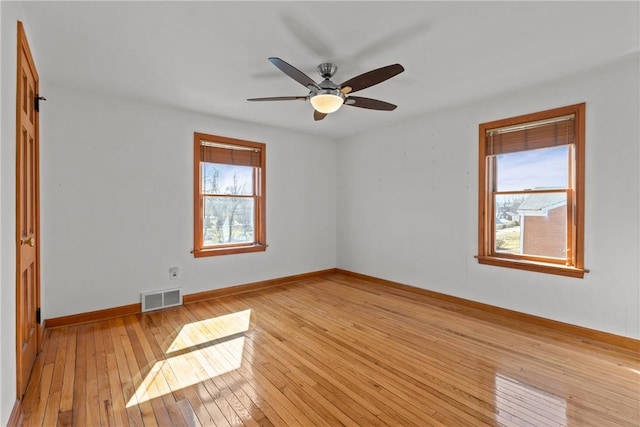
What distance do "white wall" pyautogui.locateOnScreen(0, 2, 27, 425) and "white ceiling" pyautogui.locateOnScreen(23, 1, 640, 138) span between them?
1.38ft

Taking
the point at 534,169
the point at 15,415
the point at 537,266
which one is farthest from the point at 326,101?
the point at 15,415

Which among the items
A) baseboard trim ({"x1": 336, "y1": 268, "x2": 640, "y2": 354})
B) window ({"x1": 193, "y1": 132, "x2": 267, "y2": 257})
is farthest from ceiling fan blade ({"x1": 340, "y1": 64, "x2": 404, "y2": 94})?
baseboard trim ({"x1": 336, "y1": 268, "x2": 640, "y2": 354})

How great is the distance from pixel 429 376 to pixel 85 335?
10.8 feet

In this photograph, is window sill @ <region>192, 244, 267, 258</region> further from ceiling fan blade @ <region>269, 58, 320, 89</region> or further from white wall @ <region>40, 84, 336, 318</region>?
ceiling fan blade @ <region>269, 58, 320, 89</region>

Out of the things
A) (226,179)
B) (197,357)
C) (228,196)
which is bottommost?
(197,357)

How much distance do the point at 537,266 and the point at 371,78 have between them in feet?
9.02

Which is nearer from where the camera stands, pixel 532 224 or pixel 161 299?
pixel 532 224

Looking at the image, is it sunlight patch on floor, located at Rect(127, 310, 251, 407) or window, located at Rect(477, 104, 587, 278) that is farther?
window, located at Rect(477, 104, 587, 278)

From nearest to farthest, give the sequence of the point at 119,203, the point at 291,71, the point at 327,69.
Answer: the point at 291,71 < the point at 327,69 < the point at 119,203

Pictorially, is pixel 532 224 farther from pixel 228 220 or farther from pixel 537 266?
pixel 228 220

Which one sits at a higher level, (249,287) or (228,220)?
(228,220)

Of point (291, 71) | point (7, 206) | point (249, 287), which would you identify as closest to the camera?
point (7, 206)

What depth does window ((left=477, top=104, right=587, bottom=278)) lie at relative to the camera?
3189 millimetres

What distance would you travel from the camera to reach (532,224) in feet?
11.7
